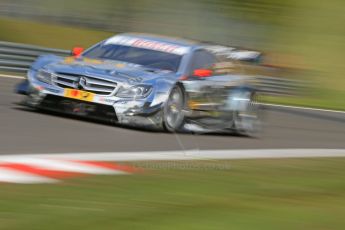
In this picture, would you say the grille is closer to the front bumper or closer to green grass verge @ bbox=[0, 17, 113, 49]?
the front bumper

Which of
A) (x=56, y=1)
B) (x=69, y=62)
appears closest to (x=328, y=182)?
(x=69, y=62)

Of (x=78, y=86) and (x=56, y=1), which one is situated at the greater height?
(x=78, y=86)

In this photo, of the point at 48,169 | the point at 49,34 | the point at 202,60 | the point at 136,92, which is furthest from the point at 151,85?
the point at 49,34

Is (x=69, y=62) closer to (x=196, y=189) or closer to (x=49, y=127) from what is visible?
(x=49, y=127)

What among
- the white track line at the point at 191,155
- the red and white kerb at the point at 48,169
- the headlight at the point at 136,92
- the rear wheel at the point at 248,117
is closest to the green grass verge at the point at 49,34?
the rear wheel at the point at 248,117

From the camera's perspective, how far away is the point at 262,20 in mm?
26734

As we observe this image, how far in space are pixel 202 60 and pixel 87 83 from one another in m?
1.92

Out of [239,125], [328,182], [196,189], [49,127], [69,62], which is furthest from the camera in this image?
[239,125]

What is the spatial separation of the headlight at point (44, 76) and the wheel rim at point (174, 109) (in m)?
1.46

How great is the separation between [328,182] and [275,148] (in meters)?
2.87

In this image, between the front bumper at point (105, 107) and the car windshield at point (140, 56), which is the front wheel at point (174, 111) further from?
the car windshield at point (140, 56)

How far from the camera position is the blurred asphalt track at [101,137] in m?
9.01

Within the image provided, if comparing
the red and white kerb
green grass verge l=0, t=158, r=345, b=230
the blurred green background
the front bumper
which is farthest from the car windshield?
the blurred green background

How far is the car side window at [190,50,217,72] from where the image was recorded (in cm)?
1159
